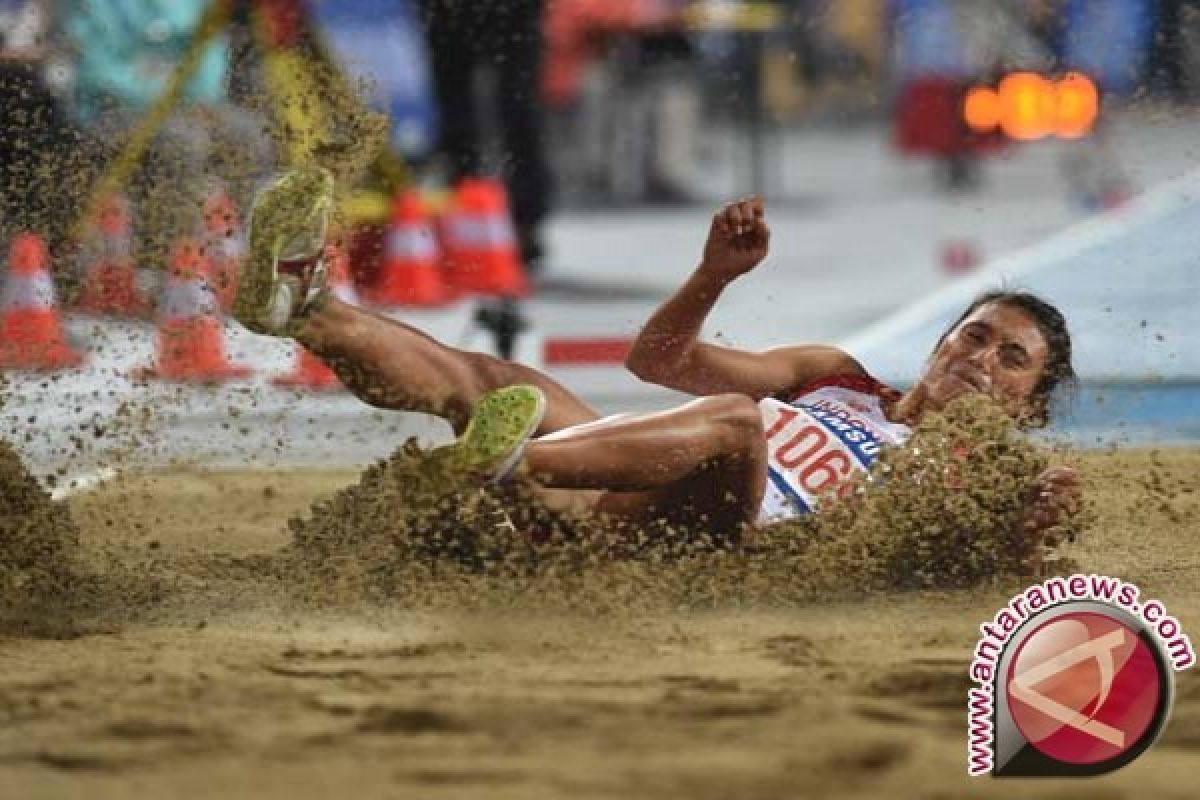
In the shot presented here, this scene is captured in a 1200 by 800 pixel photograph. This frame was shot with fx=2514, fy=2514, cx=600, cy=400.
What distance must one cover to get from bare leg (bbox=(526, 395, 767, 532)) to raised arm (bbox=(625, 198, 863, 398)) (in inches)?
16.1

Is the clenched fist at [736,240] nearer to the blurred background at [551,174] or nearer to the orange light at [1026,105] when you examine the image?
the blurred background at [551,174]

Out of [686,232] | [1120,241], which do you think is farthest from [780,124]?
[1120,241]

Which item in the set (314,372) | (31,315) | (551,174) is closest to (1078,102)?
(551,174)

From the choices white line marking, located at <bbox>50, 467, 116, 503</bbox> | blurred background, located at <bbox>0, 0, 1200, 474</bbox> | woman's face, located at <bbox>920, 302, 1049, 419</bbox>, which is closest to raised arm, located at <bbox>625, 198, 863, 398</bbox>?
woman's face, located at <bbox>920, 302, 1049, 419</bbox>

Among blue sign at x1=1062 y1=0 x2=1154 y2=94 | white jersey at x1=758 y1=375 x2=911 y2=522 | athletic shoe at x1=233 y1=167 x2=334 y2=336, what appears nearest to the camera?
athletic shoe at x1=233 y1=167 x2=334 y2=336

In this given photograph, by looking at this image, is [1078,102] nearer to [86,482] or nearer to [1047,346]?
[86,482]

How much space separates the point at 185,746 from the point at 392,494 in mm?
1588

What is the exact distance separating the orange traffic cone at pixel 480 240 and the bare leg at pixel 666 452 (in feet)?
19.6

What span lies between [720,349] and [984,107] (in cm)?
780

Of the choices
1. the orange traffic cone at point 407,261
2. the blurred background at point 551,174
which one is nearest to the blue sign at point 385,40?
the blurred background at point 551,174

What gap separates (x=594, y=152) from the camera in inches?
729

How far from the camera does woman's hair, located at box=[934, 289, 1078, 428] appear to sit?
5844mm

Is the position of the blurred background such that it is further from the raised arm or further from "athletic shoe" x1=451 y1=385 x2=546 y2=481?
"athletic shoe" x1=451 y1=385 x2=546 y2=481

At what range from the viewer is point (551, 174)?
13656 mm
